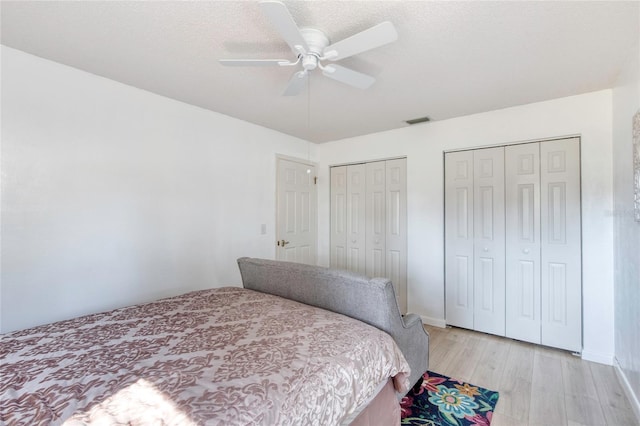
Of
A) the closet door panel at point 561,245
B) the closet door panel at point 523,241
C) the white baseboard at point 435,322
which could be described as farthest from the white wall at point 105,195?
the closet door panel at point 561,245

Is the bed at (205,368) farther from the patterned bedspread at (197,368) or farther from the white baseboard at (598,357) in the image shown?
the white baseboard at (598,357)

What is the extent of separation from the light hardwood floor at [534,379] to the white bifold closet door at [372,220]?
0.98m

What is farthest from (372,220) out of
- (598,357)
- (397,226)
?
(598,357)

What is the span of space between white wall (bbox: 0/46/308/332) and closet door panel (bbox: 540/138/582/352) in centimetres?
313

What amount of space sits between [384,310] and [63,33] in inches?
100

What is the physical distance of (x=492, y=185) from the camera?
3.04m

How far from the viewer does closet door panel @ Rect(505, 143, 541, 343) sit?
281 centimetres

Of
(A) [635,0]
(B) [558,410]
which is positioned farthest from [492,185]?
(B) [558,410]

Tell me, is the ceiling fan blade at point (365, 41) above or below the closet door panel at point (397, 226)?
above

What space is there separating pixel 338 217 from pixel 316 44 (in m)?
2.78

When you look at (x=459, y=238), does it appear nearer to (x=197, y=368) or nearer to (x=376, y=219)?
(x=376, y=219)

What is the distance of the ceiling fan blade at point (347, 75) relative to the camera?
5.56ft

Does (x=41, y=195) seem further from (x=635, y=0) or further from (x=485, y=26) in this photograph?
(x=635, y=0)

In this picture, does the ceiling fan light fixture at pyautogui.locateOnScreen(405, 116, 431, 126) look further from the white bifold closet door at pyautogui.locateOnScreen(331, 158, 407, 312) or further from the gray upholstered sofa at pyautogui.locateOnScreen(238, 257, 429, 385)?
the gray upholstered sofa at pyautogui.locateOnScreen(238, 257, 429, 385)
